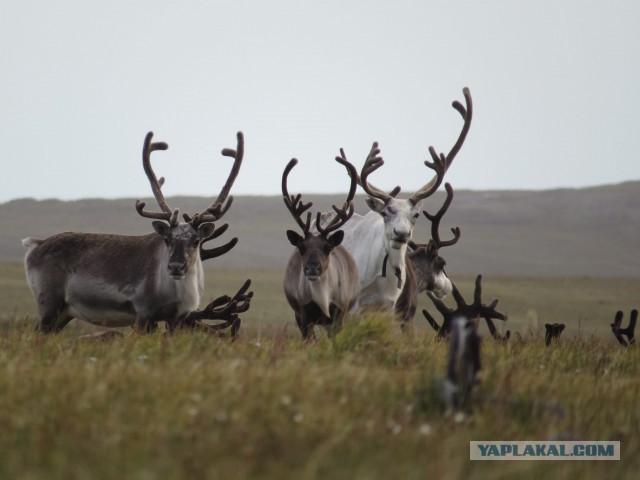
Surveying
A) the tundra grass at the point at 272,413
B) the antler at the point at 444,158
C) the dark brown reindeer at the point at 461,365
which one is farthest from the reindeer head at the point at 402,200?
the dark brown reindeer at the point at 461,365

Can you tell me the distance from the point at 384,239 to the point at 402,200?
50 cm

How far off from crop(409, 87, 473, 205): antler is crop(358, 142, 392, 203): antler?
382 millimetres

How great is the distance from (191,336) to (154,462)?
3.57 m

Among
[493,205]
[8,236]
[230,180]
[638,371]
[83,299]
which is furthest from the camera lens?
[493,205]

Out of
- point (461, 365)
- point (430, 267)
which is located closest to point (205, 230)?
point (430, 267)

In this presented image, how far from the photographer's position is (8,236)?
81500mm

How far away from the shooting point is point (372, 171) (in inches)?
544

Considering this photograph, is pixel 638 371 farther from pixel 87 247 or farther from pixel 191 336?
pixel 87 247

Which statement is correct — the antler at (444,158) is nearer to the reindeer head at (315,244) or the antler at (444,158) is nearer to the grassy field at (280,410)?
the reindeer head at (315,244)

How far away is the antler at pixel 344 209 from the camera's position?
11.2m

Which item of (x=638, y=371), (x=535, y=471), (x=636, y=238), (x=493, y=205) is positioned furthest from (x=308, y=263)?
(x=493, y=205)

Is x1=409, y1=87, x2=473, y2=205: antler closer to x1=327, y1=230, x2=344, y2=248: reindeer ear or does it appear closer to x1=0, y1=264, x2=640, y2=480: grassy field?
x1=327, y1=230, x2=344, y2=248: reindeer ear

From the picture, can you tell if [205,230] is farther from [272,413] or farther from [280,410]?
[272,413]

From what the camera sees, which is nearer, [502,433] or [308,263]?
[502,433]
